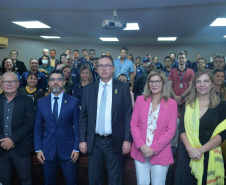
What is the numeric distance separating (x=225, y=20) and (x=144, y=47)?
636 centimetres

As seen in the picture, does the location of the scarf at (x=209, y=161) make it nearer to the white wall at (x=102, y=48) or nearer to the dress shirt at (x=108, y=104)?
the dress shirt at (x=108, y=104)

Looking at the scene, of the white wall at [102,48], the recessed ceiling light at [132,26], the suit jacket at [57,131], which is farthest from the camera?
the white wall at [102,48]

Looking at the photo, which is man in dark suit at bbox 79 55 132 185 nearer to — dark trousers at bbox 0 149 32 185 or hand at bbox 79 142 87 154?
hand at bbox 79 142 87 154

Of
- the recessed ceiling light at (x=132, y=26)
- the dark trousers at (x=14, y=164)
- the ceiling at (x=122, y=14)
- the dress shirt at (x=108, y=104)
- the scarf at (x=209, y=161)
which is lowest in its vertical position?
the dark trousers at (x=14, y=164)

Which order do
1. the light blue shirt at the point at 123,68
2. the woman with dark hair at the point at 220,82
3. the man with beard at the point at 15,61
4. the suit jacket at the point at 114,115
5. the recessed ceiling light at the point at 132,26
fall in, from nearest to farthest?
the suit jacket at the point at 114,115 → the woman with dark hair at the point at 220,82 → the light blue shirt at the point at 123,68 → the man with beard at the point at 15,61 → the recessed ceiling light at the point at 132,26

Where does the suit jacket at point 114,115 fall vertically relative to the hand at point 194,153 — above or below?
above

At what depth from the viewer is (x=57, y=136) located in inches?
85.0

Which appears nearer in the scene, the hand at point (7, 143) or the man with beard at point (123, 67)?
the hand at point (7, 143)

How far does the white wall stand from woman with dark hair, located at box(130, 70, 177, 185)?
979 cm

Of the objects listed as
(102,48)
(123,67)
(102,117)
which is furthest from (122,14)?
(102,48)

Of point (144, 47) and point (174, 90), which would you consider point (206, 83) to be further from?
point (144, 47)

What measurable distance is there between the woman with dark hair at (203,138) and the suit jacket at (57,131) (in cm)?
115

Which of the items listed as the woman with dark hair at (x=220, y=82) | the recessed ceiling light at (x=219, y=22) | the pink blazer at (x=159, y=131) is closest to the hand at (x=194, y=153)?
the pink blazer at (x=159, y=131)

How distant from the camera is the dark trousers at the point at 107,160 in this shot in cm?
201
